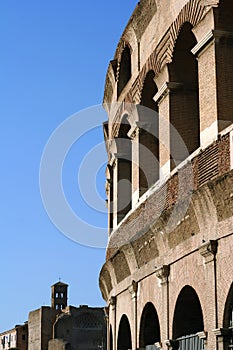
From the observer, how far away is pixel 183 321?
1410cm

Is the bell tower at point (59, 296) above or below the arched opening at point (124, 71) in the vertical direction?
above

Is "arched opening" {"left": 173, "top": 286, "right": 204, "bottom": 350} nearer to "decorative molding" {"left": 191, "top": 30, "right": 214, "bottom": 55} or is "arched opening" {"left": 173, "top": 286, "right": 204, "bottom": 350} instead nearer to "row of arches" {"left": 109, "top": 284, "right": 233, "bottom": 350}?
"row of arches" {"left": 109, "top": 284, "right": 233, "bottom": 350}

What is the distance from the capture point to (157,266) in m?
14.7

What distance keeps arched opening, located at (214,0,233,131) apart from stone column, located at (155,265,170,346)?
3.14m

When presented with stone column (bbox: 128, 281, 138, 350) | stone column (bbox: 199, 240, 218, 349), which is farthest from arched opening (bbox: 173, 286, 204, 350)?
stone column (bbox: 128, 281, 138, 350)

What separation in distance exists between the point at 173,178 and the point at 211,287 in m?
2.44

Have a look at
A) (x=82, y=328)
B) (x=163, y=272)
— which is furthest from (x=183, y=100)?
(x=82, y=328)

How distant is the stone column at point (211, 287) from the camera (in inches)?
464

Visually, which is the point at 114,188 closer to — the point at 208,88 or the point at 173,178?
the point at 173,178

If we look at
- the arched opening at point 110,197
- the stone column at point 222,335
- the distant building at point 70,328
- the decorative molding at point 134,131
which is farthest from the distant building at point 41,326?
the stone column at point 222,335

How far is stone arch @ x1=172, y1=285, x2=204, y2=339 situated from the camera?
1396 centimetres

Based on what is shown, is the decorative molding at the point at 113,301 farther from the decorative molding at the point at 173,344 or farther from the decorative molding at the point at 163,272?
the decorative molding at the point at 173,344

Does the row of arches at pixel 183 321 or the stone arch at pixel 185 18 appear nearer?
the row of arches at pixel 183 321

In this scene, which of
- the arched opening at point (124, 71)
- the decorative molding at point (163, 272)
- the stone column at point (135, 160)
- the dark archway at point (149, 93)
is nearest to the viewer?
the decorative molding at point (163, 272)
